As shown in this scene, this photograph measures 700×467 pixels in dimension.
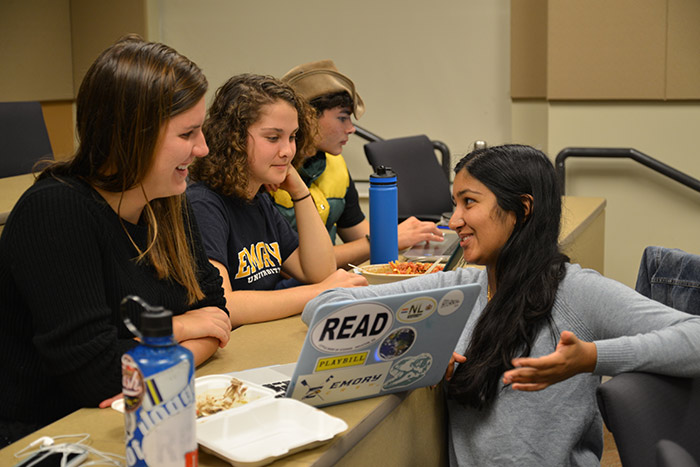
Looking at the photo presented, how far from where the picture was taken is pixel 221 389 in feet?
4.04

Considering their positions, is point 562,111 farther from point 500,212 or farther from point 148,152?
point 148,152

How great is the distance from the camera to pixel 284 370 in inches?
54.3

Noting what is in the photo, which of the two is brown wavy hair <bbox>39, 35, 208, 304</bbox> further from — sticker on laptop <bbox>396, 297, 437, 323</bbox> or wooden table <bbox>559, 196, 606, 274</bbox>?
wooden table <bbox>559, 196, 606, 274</bbox>

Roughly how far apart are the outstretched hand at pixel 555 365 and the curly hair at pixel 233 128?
0.98 m

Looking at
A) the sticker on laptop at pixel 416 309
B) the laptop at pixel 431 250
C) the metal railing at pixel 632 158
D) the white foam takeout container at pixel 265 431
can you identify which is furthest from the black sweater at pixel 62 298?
the metal railing at pixel 632 158

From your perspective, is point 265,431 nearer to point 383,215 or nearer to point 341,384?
point 341,384

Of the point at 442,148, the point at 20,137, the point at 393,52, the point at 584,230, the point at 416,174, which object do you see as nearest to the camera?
the point at 584,230

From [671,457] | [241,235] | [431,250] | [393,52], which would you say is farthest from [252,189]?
[393,52]

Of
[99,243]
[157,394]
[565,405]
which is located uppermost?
[99,243]

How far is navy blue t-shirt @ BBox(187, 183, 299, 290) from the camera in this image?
1.83 meters

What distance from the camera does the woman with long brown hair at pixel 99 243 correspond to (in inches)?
46.8

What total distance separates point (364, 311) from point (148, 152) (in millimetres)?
480

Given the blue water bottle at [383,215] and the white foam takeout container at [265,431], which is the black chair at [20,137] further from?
the white foam takeout container at [265,431]

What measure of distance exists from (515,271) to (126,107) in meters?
0.77
